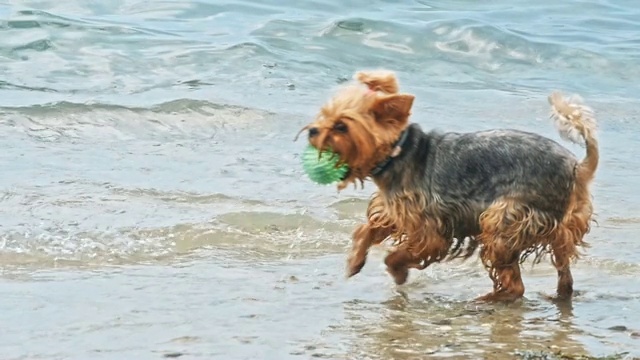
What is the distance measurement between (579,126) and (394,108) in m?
0.95

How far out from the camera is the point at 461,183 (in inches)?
261

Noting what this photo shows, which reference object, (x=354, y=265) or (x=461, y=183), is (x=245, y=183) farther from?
(x=461, y=183)

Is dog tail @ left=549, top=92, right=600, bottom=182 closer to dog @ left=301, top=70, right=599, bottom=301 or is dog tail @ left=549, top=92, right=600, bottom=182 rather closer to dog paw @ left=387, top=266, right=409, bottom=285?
dog @ left=301, top=70, right=599, bottom=301

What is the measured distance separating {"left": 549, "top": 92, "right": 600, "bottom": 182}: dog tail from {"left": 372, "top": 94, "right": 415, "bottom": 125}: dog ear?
78cm

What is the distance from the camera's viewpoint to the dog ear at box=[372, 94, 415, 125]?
20.8ft

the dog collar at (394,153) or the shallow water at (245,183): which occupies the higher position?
the dog collar at (394,153)

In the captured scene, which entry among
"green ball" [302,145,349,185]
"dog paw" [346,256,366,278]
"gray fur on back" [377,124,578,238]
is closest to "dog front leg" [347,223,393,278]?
"dog paw" [346,256,366,278]

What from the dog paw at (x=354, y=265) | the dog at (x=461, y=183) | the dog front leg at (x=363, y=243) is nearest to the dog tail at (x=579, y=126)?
the dog at (x=461, y=183)

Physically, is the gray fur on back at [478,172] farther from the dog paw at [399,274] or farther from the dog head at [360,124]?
the dog paw at [399,274]

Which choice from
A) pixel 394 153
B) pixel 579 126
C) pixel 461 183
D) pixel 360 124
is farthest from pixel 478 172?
pixel 360 124

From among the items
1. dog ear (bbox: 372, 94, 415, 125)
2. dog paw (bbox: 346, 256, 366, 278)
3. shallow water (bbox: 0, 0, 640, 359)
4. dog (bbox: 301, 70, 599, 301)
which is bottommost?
shallow water (bbox: 0, 0, 640, 359)

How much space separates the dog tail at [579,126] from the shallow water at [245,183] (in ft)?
2.31

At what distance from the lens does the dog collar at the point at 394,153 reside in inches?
259

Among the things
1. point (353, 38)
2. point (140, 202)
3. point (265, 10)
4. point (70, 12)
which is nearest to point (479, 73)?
point (353, 38)
